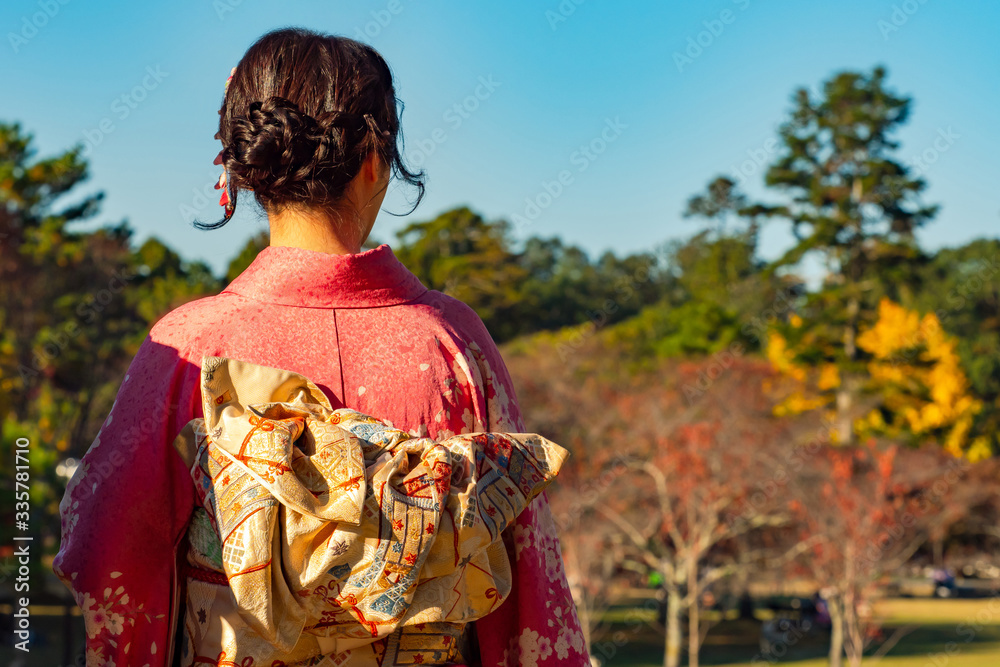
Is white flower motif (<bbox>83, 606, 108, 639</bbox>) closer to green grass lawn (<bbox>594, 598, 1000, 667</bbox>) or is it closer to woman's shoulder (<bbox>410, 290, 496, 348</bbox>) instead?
woman's shoulder (<bbox>410, 290, 496, 348</bbox>)

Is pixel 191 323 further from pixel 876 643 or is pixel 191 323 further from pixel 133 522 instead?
pixel 876 643

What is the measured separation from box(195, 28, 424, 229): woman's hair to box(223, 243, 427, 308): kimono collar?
7 centimetres

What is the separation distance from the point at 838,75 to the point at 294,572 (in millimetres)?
22716

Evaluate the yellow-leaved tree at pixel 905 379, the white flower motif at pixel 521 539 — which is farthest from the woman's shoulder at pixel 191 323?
the yellow-leaved tree at pixel 905 379

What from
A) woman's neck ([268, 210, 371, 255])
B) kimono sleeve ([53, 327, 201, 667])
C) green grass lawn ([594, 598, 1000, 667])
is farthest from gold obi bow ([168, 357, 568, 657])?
green grass lawn ([594, 598, 1000, 667])

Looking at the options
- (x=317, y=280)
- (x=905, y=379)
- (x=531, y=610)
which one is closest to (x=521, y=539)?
(x=531, y=610)

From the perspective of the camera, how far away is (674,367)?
56.0ft

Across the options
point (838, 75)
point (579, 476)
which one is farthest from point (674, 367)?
point (838, 75)

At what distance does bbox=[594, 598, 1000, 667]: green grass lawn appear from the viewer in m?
13.4

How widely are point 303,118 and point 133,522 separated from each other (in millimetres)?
495

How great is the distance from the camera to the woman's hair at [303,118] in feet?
3.69

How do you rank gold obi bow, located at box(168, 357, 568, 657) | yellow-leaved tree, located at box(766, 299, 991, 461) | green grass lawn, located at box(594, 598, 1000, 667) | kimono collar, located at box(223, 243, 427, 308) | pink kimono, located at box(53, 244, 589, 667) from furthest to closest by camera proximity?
yellow-leaved tree, located at box(766, 299, 991, 461) < green grass lawn, located at box(594, 598, 1000, 667) < kimono collar, located at box(223, 243, 427, 308) < pink kimono, located at box(53, 244, 589, 667) < gold obi bow, located at box(168, 357, 568, 657)

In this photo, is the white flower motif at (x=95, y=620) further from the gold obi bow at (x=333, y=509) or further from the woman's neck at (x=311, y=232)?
the woman's neck at (x=311, y=232)

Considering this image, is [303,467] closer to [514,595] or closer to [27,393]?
[514,595]
